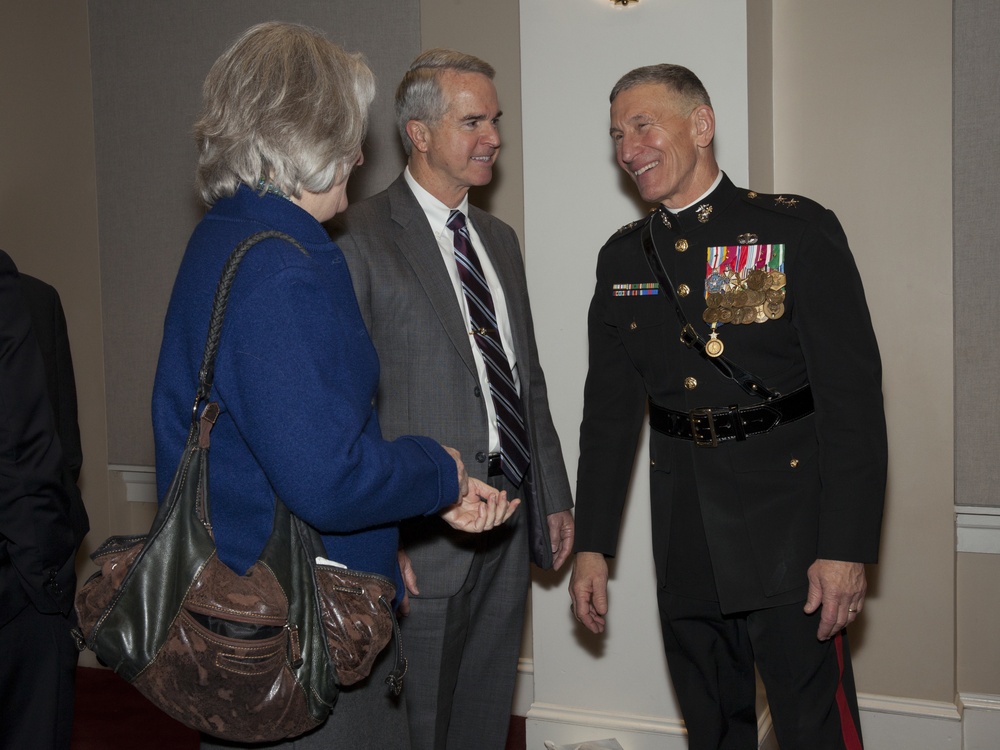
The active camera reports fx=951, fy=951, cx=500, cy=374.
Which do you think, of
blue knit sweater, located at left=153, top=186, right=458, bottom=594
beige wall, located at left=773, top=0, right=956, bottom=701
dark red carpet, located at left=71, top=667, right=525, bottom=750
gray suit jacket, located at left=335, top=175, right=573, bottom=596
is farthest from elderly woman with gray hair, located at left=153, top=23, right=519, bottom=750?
dark red carpet, located at left=71, top=667, right=525, bottom=750

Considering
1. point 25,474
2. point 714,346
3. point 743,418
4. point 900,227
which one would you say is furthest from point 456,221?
point 900,227

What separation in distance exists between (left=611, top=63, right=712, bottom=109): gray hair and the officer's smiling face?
0.01m

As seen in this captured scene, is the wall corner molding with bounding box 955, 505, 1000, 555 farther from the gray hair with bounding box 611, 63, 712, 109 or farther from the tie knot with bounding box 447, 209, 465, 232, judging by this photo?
the tie knot with bounding box 447, 209, 465, 232

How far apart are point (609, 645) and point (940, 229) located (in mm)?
1580

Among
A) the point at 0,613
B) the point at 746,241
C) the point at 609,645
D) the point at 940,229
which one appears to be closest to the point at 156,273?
the point at 0,613

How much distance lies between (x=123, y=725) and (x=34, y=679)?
1.39 meters

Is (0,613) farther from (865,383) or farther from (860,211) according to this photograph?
(860,211)

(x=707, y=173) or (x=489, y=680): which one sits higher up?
(x=707, y=173)

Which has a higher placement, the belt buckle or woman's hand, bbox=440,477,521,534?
the belt buckle

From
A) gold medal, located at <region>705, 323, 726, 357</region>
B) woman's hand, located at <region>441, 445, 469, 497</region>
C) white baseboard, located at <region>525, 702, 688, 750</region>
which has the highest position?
gold medal, located at <region>705, 323, 726, 357</region>

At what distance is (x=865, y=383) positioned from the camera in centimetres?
192

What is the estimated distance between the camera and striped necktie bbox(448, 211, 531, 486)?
2.23 metres

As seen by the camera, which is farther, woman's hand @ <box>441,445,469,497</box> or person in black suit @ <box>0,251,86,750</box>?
person in black suit @ <box>0,251,86,750</box>

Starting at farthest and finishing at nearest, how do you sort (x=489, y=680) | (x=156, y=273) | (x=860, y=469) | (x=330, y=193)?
(x=156, y=273)
(x=489, y=680)
(x=860, y=469)
(x=330, y=193)
